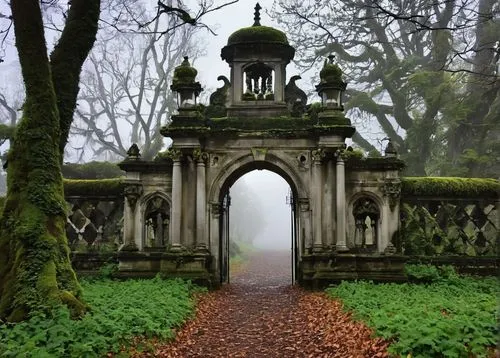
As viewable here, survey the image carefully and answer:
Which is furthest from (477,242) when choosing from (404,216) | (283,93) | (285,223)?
(285,223)

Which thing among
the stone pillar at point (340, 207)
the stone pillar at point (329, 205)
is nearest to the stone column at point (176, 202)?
the stone pillar at point (329, 205)

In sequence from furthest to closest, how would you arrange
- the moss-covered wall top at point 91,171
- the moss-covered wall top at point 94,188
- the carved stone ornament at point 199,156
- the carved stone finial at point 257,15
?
1. the moss-covered wall top at point 91,171
2. the moss-covered wall top at point 94,188
3. the carved stone finial at point 257,15
4. the carved stone ornament at point 199,156

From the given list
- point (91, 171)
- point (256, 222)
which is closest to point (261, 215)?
point (256, 222)

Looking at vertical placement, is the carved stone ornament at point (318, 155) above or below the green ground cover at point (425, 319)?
above

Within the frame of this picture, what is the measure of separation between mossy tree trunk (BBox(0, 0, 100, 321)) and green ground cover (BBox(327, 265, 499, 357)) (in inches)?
184

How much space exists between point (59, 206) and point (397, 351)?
574 centimetres

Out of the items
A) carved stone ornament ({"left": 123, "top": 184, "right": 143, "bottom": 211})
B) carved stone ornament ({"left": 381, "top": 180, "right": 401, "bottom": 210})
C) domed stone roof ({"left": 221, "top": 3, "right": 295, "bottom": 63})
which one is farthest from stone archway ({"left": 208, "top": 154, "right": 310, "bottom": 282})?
domed stone roof ({"left": 221, "top": 3, "right": 295, "bottom": 63})

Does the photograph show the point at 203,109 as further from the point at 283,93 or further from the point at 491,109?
the point at 491,109

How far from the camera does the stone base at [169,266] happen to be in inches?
539

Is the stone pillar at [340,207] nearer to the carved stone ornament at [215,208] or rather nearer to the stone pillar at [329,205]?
the stone pillar at [329,205]

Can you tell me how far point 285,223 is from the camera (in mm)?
147375

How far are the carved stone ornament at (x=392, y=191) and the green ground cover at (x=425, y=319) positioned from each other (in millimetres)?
3485

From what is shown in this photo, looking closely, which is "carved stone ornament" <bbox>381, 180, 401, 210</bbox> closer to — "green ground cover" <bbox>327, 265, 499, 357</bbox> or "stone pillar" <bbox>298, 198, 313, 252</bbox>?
"stone pillar" <bbox>298, 198, 313, 252</bbox>

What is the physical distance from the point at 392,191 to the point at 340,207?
1.84 m
